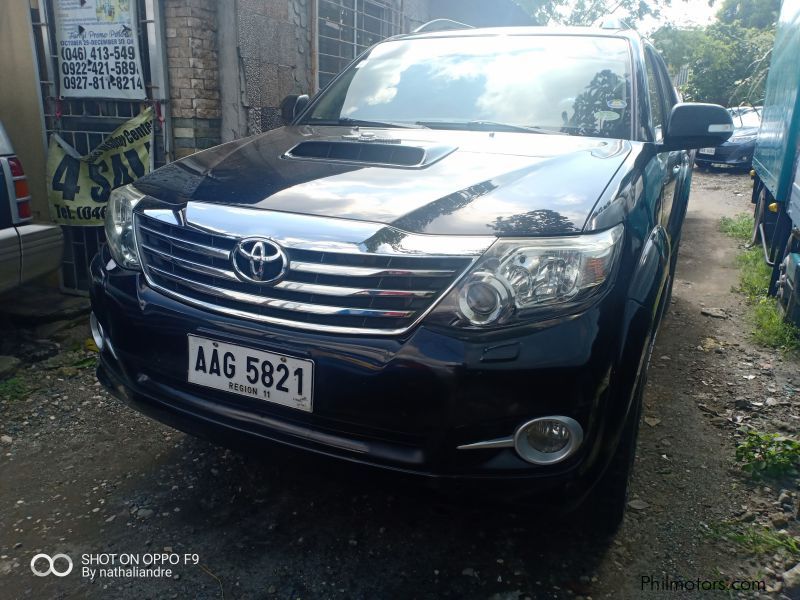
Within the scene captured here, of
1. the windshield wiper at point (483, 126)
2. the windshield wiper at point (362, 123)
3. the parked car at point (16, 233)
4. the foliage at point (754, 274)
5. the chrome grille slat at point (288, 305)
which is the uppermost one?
the windshield wiper at point (483, 126)

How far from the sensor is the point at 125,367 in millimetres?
2201

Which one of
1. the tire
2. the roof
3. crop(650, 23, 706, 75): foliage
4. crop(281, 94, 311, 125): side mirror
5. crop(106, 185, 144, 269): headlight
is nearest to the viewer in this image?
crop(106, 185, 144, 269): headlight

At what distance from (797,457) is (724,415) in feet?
1.69

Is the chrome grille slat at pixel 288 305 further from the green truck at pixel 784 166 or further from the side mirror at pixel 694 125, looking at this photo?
the green truck at pixel 784 166

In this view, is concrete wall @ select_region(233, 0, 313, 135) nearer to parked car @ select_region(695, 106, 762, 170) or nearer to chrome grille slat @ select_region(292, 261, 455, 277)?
chrome grille slat @ select_region(292, 261, 455, 277)

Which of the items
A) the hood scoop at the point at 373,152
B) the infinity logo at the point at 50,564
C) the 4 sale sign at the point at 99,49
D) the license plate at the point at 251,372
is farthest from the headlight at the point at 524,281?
the 4 sale sign at the point at 99,49


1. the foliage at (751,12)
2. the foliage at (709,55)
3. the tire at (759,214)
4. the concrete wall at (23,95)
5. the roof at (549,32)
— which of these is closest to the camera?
the roof at (549,32)

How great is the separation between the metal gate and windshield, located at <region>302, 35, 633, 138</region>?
1.69 m

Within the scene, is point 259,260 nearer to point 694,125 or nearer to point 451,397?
point 451,397

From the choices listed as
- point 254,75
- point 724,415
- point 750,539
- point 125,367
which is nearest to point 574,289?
point 750,539

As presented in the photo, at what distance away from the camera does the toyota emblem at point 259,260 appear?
187cm

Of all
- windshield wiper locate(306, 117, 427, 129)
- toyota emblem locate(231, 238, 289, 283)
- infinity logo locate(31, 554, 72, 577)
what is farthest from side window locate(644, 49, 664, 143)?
infinity logo locate(31, 554, 72, 577)

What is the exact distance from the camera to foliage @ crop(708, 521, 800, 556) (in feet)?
7.37

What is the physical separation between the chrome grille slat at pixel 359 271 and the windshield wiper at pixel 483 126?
1.21 meters
